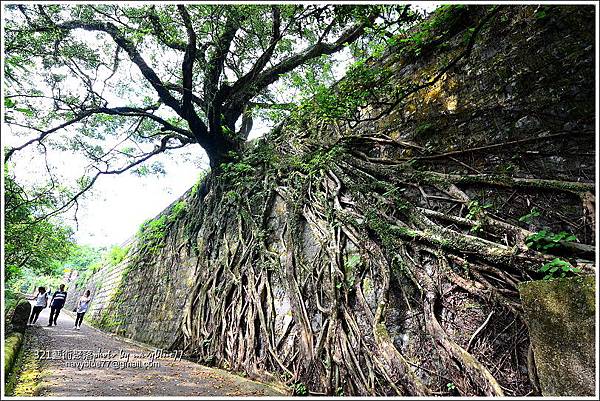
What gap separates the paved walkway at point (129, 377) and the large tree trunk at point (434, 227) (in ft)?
1.15

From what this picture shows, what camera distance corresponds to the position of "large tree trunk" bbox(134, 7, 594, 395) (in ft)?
7.88

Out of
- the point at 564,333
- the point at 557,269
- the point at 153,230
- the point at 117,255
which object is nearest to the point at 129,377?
the point at 564,333

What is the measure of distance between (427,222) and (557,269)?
1.03 metres

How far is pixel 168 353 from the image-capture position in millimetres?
5332

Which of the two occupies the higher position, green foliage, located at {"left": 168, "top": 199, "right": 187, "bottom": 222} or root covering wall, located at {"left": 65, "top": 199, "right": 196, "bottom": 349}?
green foliage, located at {"left": 168, "top": 199, "right": 187, "bottom": 222}

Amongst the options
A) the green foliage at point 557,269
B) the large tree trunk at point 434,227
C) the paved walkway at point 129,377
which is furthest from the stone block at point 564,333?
the paved walkway at point 129,377

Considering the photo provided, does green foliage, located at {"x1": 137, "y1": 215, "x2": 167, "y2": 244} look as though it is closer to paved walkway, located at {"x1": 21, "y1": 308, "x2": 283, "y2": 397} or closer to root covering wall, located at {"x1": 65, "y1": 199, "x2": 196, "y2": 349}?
root covering wall, located at {"x1": 65, "y1": 199, "x2": 196, "y2": 349}

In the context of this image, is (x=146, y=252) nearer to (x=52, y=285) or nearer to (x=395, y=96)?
(x=395, y=96)

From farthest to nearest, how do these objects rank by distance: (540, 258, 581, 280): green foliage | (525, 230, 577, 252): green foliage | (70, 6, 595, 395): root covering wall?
(70, 6, 595, 395): root covering wall → (525, 230, 577, 252): green foliage → (540, 258, 581, 280): green foliage

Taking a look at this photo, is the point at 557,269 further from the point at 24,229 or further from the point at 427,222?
the point at 24,229

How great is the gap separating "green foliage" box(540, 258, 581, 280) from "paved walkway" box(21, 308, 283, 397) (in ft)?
8.20

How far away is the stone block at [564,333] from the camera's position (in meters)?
1.63

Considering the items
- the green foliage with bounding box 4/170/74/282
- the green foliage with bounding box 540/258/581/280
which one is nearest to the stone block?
the green foliage with bounding box 540/258/581/280

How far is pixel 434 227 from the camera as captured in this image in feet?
9.55
